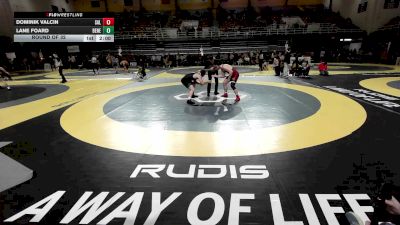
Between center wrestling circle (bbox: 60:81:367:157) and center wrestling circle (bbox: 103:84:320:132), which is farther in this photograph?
center wrestling circle (bbox: 103:84:320:132)

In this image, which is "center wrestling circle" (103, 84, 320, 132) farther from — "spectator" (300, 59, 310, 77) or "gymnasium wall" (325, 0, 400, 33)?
"gymnasium wall" (325, 0, 400, 33)

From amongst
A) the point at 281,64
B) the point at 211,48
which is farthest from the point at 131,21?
the point at 281,64

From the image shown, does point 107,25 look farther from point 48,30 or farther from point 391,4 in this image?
point 391,4

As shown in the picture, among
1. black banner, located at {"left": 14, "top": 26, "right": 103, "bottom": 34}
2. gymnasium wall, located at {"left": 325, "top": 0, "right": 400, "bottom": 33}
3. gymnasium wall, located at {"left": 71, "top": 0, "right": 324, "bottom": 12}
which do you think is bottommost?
black banner, located at {"left": 14, "top": 26, "right": 103, "bottom": 34}

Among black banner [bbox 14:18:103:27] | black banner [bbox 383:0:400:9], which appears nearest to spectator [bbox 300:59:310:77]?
black banner [bbox 14:18:103:27]

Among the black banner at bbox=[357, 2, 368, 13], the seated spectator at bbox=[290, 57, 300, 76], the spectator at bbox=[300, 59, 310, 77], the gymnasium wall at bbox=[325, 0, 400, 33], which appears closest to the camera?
the spectator at bbox=[300, 59, 310, 77]

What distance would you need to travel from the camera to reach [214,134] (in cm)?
556

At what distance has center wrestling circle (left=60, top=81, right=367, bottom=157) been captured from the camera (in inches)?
189

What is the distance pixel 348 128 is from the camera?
576 cm

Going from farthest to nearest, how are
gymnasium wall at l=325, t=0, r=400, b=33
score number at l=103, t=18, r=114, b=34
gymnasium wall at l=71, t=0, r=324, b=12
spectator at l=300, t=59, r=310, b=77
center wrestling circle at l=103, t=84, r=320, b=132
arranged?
gymnasium wall at l=71, t=0, r=324, b=12 < gymnasium wall at l=325, t=0, r=400, b=33 < spectator at l=300, t=59, r=310, b=77 < score number at l=103, t=18, r=114, b=34 < center wrestling circle at l=103, t=84, r=320, b=132
